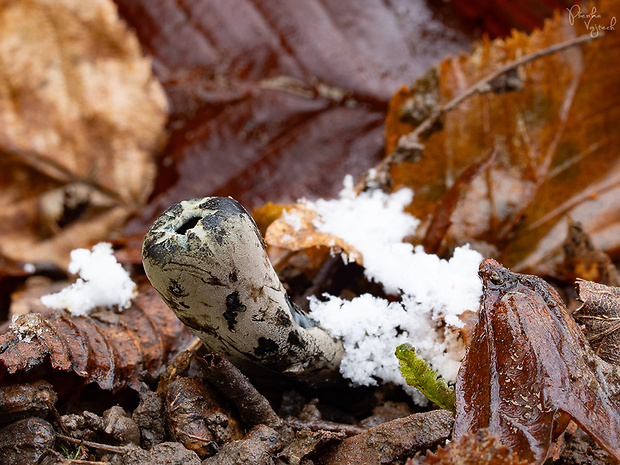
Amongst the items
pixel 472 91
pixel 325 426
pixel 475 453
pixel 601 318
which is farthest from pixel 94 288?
pixel 472 91

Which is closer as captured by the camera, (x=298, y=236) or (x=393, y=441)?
(x=393, y=441)

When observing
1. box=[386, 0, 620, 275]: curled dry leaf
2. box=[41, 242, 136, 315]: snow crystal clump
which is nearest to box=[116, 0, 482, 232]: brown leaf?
box=[386, 0, 620, 275]: curled dry leaf

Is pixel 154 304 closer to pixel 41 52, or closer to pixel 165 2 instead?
pixel 41 52

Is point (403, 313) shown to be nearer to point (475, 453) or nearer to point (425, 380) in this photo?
point (425, 380)

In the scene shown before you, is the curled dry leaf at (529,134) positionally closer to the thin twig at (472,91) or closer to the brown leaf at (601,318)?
the thin twig at (472,91)

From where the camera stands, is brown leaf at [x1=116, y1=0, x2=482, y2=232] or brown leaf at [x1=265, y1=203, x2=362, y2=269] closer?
brown leaf at [x1=265, y1=203, x2=362, y2=269]

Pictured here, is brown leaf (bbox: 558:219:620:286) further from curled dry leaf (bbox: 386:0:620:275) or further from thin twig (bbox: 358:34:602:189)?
thin twig (bbox: 358:34:602:189)

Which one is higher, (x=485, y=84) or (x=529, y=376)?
(x=485, y=84)
